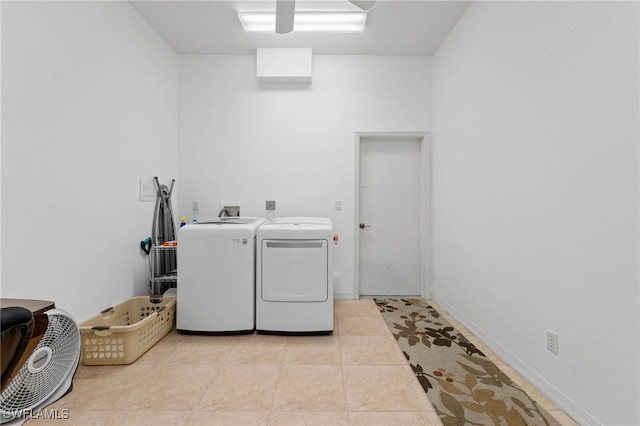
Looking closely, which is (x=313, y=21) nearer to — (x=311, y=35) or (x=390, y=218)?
(x=311, y=35)

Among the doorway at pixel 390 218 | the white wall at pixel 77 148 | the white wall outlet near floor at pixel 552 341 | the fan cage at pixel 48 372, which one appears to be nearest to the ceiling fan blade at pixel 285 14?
the white wall at pixel 77 148

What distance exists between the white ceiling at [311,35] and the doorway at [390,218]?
3.39 ft

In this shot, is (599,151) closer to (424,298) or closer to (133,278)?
(424,298)

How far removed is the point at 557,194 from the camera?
4.75ft

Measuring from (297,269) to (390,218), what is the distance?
152 cm

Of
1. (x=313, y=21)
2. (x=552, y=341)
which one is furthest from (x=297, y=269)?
(x=313, y=21)

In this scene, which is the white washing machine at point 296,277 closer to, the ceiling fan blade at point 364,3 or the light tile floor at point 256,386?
the light tile floor at point 256,386

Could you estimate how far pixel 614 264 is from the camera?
1.17 meters

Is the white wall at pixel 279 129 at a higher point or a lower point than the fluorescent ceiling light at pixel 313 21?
lower

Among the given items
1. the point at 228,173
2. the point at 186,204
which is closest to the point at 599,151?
the point at 228,173

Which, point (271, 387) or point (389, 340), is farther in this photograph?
point (389, 340)

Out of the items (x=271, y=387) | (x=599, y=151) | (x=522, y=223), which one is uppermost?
(x=599, y=151)

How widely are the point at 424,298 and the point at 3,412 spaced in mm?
3330

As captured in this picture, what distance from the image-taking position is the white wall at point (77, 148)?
4.86ft
